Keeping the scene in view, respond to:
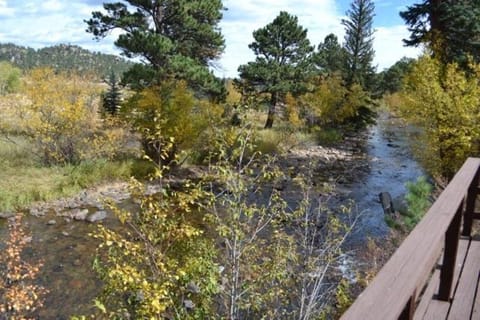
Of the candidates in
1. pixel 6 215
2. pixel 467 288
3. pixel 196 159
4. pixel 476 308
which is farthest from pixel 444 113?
pixel 6 215

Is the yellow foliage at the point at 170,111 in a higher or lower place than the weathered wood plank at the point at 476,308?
higher

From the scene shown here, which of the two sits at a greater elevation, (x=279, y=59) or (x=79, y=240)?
(x=279, y=59)

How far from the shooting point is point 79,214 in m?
13.8

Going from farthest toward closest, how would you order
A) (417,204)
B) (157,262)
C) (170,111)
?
(170,111) → (417,204) → (157,262)

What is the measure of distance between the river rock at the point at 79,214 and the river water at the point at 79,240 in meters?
0.31

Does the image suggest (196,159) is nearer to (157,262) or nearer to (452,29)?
(452,29)

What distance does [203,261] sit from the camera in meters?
5.18

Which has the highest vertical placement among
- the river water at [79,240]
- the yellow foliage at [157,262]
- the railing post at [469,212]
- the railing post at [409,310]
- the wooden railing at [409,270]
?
the wooden railing at [409,270]

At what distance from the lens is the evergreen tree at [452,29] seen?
17609 mm

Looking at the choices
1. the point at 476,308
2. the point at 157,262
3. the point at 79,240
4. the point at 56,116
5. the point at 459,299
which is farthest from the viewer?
the point at 56,116

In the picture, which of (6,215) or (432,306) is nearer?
(432,306)

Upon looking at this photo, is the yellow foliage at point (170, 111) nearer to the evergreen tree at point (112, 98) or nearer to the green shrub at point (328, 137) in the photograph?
the evergreen tree at point (112, 98)

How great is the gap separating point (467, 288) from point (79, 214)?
13.0m

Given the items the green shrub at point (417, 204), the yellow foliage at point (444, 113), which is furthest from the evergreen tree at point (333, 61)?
the green shrub at point (417, 204)
